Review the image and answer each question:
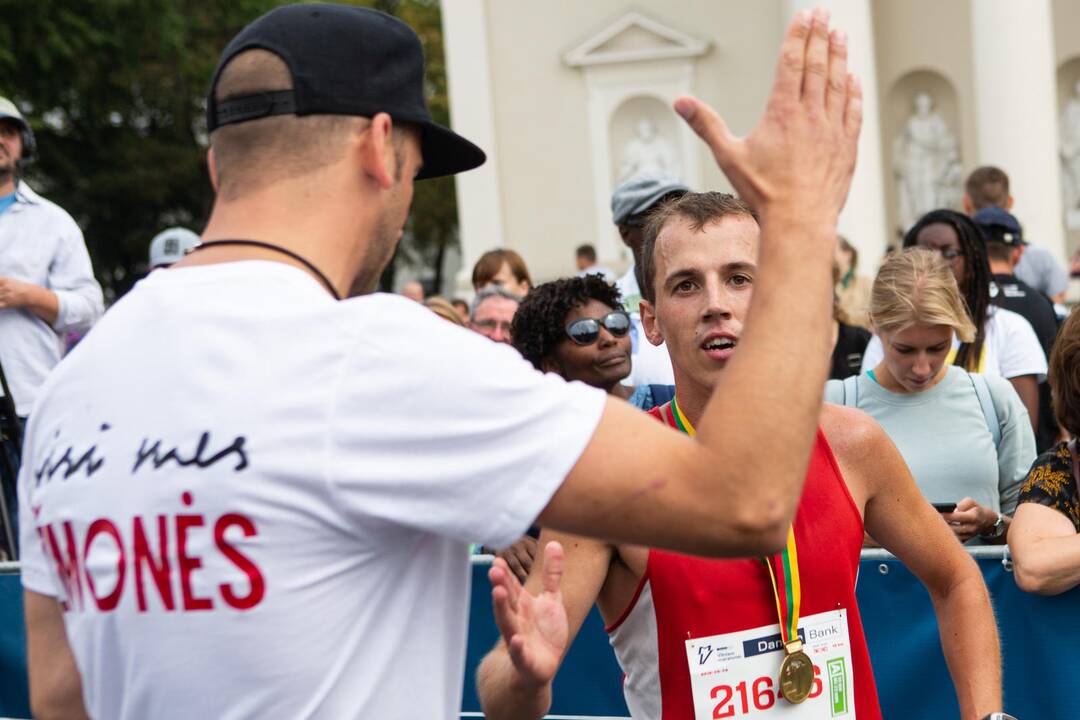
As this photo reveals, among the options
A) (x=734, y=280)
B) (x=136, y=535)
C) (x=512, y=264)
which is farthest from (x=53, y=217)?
(x=136, y=535)

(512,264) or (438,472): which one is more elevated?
(512,264)

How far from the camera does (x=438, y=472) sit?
1627mm

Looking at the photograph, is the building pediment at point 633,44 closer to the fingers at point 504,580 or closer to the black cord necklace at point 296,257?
the fingers at point 504,580

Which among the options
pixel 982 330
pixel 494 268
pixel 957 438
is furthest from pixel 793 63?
pixel 494 268

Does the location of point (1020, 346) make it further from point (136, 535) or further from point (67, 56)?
point (67, 56)

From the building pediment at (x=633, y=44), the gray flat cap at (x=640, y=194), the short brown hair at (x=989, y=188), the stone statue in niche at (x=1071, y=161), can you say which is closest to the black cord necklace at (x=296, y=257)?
the gray flat cap at (x=640, y=194)

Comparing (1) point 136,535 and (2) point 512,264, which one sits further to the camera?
(2) point 512,264

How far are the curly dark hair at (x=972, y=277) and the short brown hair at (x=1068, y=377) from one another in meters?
1.96

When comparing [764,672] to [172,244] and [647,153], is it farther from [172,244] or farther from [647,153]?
[647,153]

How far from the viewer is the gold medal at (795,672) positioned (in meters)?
2.68

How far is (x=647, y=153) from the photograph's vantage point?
24.0m

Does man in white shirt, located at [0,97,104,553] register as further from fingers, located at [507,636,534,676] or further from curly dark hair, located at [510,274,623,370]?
fingers, located at [507,636,534,676]

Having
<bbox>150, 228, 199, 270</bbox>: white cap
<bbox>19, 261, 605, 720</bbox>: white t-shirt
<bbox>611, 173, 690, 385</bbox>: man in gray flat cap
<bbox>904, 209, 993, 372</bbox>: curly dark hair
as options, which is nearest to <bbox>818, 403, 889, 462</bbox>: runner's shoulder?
<bbox>19, 261, 605, 720</bbox>: white t-shirt

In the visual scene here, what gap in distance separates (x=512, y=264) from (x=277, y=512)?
24.1ft
